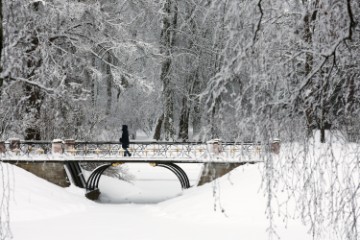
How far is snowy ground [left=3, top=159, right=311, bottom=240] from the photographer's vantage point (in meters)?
15.1

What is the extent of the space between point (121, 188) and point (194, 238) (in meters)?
11.9

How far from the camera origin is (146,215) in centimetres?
1909

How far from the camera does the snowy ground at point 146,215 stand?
15.1 m

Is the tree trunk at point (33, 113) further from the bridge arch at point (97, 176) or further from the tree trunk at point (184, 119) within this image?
the tree trunk at point (184, 119)

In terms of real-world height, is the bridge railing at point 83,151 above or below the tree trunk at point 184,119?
below

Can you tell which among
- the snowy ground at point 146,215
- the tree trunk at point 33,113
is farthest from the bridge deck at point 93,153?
the snowy ground at point 146,215

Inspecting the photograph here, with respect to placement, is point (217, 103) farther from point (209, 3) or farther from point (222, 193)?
point (222, 193)

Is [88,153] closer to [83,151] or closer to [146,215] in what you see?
[83,151]

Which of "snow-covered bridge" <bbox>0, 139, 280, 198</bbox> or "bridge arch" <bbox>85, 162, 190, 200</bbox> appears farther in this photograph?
"bridge arch" <bbox>85, 162, 190, 200</bbox>

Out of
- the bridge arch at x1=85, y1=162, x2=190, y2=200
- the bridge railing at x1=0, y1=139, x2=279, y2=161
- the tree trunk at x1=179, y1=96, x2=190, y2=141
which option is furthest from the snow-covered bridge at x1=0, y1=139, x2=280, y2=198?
the tree trunk at x1=179, y1=96, x2=190, y2=141

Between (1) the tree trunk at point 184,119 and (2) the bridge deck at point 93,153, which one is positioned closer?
(2) the bridge deck at point 93,153

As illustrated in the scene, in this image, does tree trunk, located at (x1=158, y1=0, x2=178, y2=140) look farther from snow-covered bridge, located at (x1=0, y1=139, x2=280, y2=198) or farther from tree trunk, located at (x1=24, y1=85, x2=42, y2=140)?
tree trunk, located at (x1=24, y1=85, x2=42, y2=140)

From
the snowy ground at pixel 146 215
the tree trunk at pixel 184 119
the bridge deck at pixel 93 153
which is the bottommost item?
the snowy ground at pixel 146 215

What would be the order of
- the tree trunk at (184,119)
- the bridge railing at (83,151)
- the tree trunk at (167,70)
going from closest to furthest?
the bridge railing at (83,151)
the tree trunk at (167,70)
the tree trunk at (184,119)
